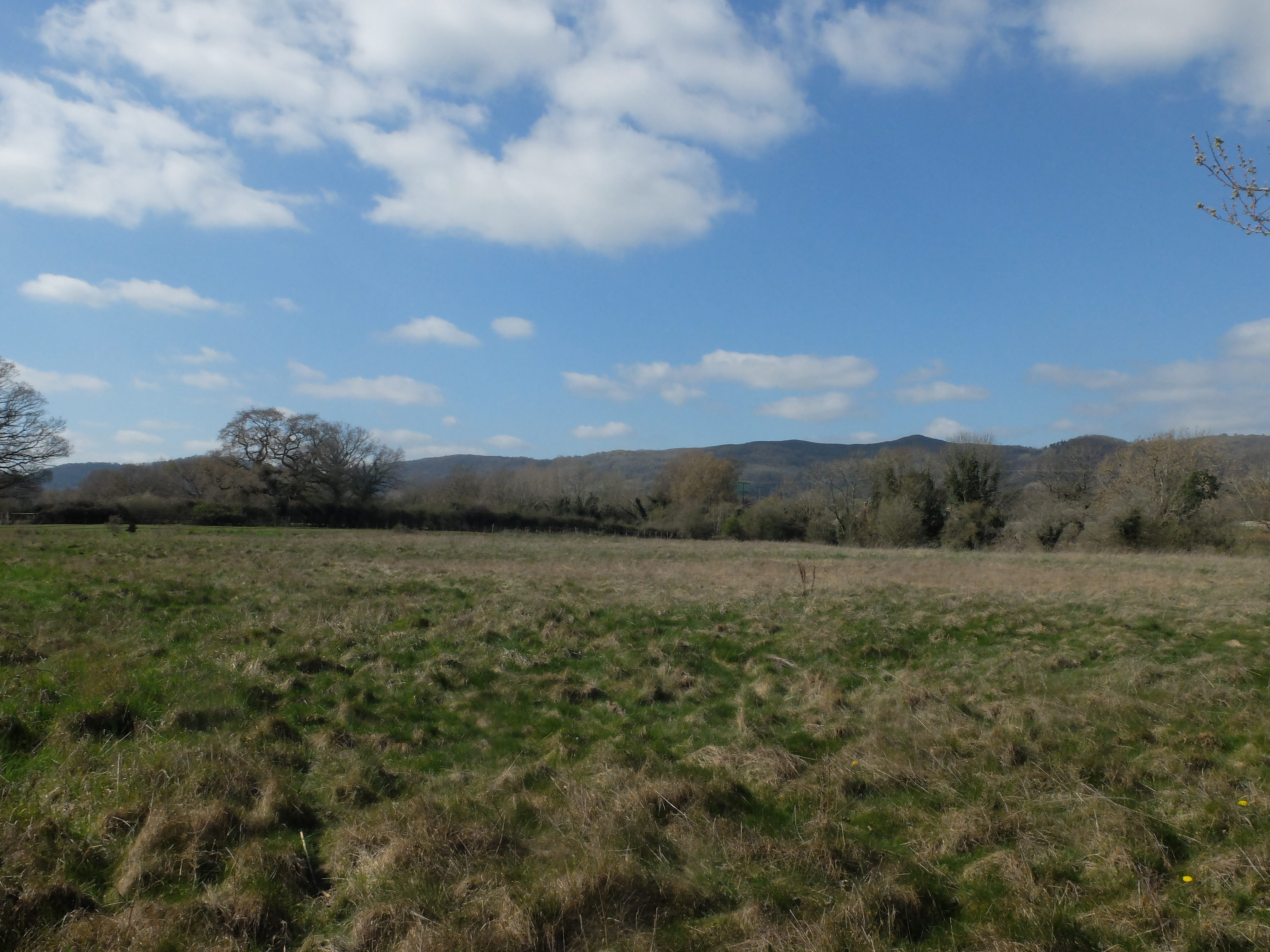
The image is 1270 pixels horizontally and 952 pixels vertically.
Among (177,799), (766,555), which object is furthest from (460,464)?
(177,799)

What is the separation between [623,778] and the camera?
6582 millimetres

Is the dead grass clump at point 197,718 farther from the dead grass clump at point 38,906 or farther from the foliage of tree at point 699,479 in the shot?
the foliage of tree at point 699,479

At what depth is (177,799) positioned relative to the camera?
5.60m

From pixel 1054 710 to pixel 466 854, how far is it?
22.9 ft

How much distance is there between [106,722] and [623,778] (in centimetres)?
545

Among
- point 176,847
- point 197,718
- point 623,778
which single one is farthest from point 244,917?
point 197,718

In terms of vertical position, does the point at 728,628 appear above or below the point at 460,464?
below

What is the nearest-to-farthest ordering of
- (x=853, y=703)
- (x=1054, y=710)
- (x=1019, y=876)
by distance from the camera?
(x=1019, y=876) < (x=1054, y=710) < (x=853, y=703)

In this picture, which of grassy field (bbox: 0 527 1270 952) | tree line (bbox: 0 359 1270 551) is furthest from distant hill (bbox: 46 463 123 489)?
grassy field (bbox: 0 527 1270 952)

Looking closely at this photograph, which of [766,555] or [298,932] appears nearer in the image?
[298,932]

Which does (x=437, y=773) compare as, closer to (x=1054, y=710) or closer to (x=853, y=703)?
(x=853, y=703)

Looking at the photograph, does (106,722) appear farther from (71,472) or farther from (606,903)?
(71,472)

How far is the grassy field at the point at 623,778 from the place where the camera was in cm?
438

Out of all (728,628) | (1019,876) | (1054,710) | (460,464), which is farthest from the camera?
(460,464)
